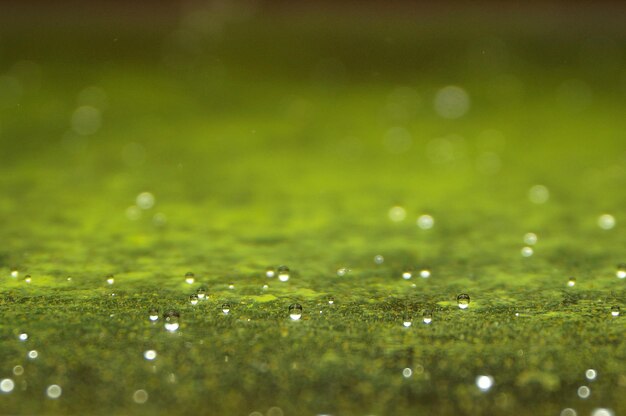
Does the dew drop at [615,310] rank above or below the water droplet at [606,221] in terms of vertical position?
below

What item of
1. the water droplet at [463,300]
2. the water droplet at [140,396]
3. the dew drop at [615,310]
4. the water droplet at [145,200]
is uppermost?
the water droplet at [145,200]

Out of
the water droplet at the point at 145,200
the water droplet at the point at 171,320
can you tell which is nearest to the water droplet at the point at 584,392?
the water droplet at the point at 171,320

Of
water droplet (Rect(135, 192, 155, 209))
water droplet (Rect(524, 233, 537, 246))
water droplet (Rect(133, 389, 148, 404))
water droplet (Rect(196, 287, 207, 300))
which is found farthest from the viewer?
water droplet (Rect(135, 192, 155, 209))

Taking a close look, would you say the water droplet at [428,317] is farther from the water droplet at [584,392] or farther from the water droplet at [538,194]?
the water droplet at [538,194]

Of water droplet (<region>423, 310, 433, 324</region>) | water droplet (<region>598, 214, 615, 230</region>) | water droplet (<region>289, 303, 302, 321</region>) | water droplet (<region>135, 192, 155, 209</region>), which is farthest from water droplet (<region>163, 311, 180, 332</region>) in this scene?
water droplet (<region>598, 214, 615, 230</region>)

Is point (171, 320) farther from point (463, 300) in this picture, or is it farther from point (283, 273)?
point (463, 300)

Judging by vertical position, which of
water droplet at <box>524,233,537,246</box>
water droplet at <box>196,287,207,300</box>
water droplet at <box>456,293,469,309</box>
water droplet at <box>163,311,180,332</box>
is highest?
water droplet at <box>524,233,537,246</box>

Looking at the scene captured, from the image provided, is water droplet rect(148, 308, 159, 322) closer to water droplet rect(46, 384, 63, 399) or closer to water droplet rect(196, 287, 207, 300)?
water droplet rect(196, 287, 207, 300)
